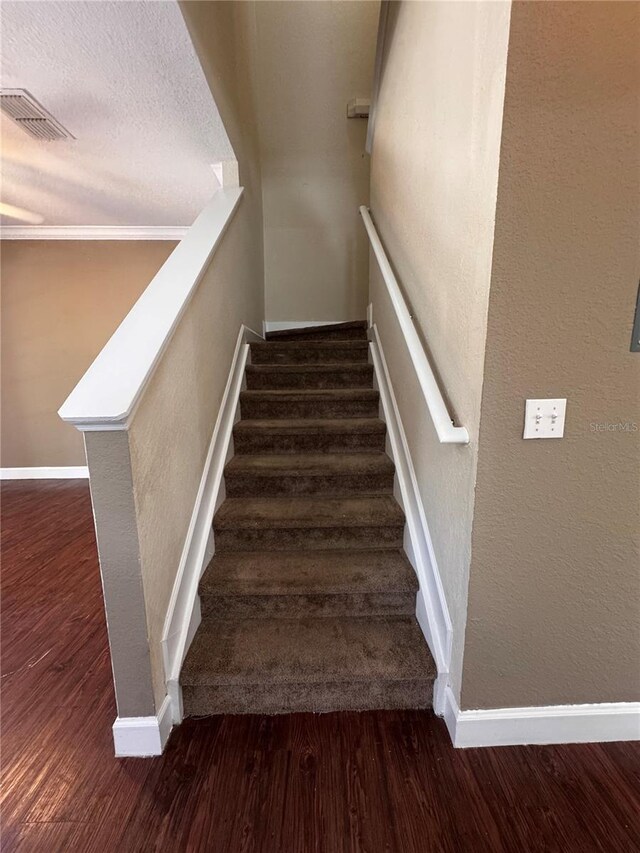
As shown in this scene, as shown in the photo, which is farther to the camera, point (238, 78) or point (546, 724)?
point (238, 78)

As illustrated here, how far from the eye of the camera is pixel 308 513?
1.83m

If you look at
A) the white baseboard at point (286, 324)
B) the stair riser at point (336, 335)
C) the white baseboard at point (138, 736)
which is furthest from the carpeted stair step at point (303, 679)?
the white baseboard at point (286, 324)

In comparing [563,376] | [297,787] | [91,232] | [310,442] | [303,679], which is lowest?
[297,787]

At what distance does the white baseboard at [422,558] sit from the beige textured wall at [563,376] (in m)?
0.13

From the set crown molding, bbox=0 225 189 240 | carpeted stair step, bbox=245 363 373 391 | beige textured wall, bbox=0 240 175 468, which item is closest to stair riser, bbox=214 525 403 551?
carpeted stair step, bbox=245 363 373 391

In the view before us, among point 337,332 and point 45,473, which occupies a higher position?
point 337,332

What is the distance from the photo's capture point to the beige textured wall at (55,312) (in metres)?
3.68

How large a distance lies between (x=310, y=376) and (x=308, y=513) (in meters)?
1.09

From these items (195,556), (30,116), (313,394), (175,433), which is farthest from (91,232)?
(195,556)

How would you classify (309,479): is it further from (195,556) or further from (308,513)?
(195,556)

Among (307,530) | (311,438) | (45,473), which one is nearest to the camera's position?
(307,530)

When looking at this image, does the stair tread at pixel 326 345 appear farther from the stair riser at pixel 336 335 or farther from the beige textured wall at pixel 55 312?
the beige textured wall at pixel 55 312

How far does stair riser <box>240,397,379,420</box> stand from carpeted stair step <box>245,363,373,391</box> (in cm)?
27

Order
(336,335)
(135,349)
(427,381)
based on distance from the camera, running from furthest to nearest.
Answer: (336,335)
(427,381)
(135,349)
